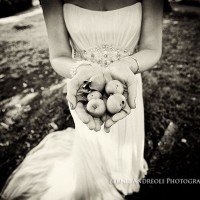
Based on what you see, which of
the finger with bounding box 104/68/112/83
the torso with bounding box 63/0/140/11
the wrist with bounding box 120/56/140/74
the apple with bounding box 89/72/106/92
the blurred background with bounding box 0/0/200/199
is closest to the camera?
the apple with bounding box 89/72/106/92

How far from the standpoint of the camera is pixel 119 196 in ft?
9.45

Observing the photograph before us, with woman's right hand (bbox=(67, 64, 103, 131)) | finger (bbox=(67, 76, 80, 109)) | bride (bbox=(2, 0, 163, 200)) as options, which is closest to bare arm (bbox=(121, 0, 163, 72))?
bride (bbox=(2, 0, 163, 200))

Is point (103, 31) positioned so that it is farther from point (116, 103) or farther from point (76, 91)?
point (116, 103)

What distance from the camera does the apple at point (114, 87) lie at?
1686 mm

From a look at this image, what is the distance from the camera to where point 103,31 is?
7.12 ft

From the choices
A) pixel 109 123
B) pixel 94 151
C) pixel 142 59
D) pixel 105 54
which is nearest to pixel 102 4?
pixel 105 54

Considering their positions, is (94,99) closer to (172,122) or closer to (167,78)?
(172,122)

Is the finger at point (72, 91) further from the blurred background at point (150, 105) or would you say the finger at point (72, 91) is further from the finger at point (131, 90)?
the blurred background at point (150, 105)

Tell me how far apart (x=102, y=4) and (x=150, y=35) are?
A: 1.50 ft

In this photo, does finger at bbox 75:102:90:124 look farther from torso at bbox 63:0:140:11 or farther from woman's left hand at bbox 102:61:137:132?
torso at bbox 63:0:140:11

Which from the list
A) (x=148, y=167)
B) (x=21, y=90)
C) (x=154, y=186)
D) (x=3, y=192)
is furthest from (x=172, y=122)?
(x=21, y=90)

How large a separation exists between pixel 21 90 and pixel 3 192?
252 cm

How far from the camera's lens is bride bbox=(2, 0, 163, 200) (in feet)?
6.11

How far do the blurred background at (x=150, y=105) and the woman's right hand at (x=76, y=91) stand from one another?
1.69 meters
